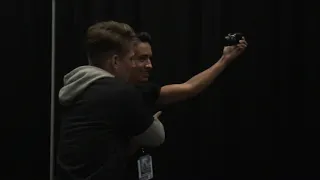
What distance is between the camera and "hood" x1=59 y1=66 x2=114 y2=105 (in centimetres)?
117

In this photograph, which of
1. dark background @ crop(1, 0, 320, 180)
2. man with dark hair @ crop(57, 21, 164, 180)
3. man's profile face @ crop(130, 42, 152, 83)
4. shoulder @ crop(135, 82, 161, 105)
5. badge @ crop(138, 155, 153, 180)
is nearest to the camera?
man with dark hair @ crop(57, 21, 164, 180)

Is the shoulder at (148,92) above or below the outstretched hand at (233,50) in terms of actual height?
below

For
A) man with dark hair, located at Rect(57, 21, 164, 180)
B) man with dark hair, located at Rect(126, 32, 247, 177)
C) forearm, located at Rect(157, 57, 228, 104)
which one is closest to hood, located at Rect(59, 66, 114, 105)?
man with dark hair, located at Rect(57, 21, 164, 180)

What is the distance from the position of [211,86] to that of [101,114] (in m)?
0.97

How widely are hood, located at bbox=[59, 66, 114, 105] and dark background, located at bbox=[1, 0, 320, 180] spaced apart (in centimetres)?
88

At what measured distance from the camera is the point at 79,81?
3.86 ft

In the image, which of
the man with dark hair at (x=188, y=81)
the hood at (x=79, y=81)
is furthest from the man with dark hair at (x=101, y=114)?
the man with dark hair at (x=188, y=81)

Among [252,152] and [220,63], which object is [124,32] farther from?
[252,152]

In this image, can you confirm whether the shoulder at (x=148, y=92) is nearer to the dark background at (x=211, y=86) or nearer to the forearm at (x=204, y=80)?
the forearm at (x=204, y=80)

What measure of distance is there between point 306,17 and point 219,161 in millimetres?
745

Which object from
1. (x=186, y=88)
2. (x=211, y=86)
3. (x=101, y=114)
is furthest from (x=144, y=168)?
(x=211, y=86)

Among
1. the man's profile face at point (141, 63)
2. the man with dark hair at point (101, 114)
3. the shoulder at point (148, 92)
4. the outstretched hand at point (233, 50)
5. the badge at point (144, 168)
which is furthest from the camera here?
the man's profile face at point (141, 63)

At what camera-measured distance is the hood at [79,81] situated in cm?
117

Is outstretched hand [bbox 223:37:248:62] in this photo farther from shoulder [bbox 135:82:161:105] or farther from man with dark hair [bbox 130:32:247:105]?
shoulder [bbox 135:82:161:105]
